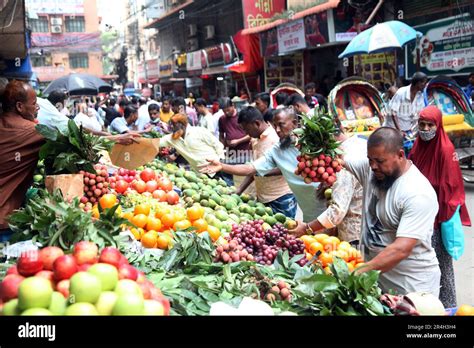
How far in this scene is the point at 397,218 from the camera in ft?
10.9

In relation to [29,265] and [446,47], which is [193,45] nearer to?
[446,47]

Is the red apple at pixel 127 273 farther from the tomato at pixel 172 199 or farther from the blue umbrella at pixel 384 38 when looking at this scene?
the blue umbrella at pixel 384 38

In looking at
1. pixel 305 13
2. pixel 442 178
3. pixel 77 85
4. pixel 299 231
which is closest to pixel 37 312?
pixel 299 231

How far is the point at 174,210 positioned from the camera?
455 centimetres

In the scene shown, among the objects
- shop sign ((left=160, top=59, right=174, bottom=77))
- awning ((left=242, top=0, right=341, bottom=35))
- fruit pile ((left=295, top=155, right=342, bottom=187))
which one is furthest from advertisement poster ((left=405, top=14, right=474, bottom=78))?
shop sign ((left=160, top=59, right=174, bottom=77))

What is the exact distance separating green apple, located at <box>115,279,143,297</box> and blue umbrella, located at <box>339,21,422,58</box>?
9.56 meters

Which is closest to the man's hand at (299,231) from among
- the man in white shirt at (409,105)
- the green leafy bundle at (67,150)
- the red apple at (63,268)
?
the green leafy bundle at (67,150)

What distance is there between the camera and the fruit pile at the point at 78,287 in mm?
2033

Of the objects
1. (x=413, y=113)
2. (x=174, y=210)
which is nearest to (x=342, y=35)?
(x=413, y=113)

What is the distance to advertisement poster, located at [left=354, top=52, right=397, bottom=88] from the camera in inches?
579

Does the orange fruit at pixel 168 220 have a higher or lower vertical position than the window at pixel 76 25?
lower

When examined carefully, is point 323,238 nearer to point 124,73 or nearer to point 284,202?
point 284,202

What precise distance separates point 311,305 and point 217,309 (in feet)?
1.56

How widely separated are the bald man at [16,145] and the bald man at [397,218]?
2.36m
